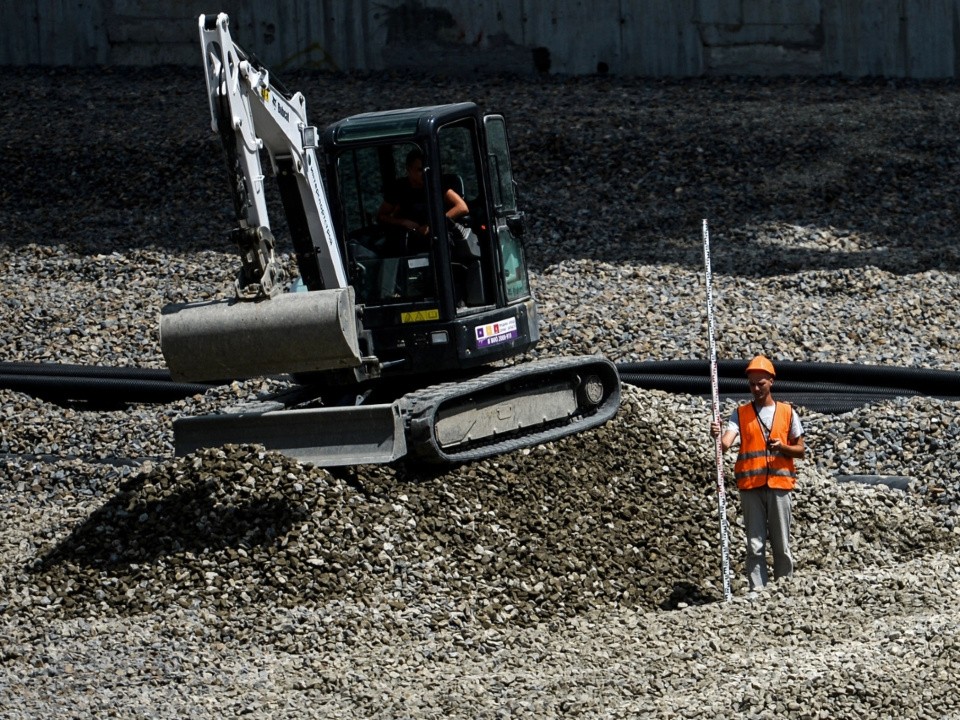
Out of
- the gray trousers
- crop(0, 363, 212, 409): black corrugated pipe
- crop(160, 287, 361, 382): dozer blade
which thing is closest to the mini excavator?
crop(160, 287, 361, 382): dozer blade

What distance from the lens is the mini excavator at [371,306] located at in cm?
870

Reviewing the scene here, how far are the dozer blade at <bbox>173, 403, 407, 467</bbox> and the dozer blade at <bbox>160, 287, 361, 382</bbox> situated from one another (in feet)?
1.78

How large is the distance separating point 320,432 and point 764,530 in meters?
2.93

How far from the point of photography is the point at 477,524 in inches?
351

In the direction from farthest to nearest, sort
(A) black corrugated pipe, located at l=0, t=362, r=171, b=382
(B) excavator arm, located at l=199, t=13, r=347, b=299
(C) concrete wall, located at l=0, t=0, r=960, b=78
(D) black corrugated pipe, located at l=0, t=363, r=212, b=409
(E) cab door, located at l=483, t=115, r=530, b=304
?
(C) concrete wall, located at l=0, t=0, r=960, b=78, (A) black corrugated pipe, located at l=0, t=362, r=171, b=382, (D) black corrugated pipe, located at l=0, t=363, r=212, b=409, (E) cab door, located at l=483, t=115, r=530, b=304, (B) excavator arm, located at l=199, t=13, r=347, b=299

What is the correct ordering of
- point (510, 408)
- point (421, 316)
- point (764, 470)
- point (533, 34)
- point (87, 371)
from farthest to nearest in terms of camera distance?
1. point (533, 34)
2. point (87, 371)
3. point (510, 408)
4. point (421, 316)
5. point (764, 470)

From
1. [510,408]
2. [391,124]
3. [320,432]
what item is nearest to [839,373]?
[510,408]

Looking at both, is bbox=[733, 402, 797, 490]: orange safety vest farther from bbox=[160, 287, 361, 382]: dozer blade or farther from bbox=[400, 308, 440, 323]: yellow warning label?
bbox=[400, 308, 440, 323]: yellow warning label

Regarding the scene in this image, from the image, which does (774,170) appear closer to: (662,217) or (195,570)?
(662,217)

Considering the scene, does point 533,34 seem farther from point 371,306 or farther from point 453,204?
point 371,306

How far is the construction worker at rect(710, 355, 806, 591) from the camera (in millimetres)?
8258

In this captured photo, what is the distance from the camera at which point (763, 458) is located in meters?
8.27

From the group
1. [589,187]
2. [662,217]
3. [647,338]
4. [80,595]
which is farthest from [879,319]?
[80,595]

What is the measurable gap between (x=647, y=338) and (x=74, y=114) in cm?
1092
